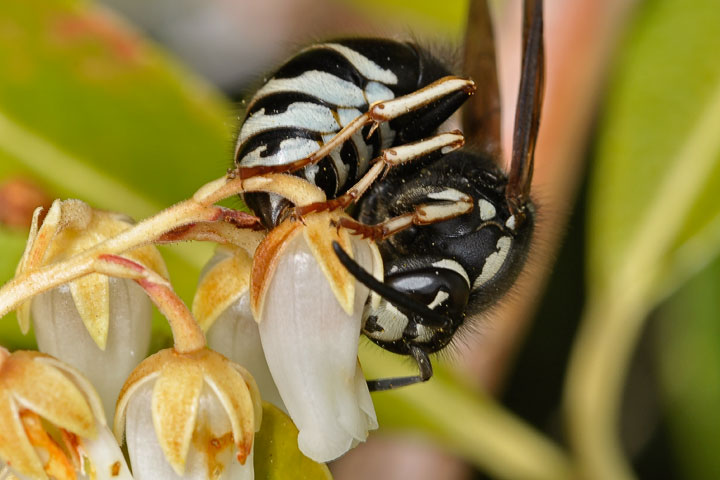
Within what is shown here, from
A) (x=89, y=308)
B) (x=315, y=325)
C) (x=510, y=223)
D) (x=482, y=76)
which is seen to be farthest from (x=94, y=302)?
(x=482, y=76)

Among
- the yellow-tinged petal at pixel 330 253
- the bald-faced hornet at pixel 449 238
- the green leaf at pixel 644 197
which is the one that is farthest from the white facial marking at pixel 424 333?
the green leaf at pixel 644 197

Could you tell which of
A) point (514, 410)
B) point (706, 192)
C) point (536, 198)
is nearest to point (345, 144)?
point (536, 198)

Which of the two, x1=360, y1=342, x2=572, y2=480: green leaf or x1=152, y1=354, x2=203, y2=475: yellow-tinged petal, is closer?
x1=152, y1=354, x2=203, y2=475: yellow-tinged petal

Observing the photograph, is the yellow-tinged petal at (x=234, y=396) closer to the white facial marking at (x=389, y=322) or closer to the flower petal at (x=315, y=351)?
the flower petal at (x=315, y=351)

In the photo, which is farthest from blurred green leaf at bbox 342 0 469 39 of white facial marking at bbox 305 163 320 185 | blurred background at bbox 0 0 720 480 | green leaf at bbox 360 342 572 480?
white facial marking at bbox 305 163 320 185

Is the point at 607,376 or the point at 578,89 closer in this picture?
the point at 607,376

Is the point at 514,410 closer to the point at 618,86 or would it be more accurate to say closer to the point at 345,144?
the point at 618,86

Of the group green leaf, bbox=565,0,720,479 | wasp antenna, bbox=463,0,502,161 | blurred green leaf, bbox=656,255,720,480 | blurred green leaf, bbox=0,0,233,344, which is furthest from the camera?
blurred green leaf, bbox=656,255,720,480

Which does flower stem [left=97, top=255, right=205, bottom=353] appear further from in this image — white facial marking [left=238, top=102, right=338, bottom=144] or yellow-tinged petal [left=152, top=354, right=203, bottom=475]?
white facial marking [left=238, top=102, right=338, bottom=144]
